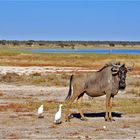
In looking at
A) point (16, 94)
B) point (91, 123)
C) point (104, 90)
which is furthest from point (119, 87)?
point (16, 94)

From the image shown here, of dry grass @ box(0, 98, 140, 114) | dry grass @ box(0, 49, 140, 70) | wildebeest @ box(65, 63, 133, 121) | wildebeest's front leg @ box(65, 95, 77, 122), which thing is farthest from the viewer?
dry grass @ box(0, 49, 140, 70)

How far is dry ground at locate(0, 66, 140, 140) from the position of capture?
17859 millimetres

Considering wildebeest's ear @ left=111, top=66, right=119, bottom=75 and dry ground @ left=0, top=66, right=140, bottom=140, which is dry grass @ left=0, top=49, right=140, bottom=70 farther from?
wildebeest's ear @ left=111, top=66, right=119, bottom=75

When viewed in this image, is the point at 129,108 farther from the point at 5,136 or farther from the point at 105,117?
the point at 5,136

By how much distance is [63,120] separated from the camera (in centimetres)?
2108

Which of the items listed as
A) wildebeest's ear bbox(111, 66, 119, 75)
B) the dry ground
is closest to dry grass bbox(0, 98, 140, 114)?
the dry ground

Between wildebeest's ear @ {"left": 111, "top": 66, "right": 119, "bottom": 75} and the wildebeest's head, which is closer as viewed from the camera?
the wildebeest's head

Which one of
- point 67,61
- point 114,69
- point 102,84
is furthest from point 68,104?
point 67,61

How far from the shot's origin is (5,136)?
17.4m

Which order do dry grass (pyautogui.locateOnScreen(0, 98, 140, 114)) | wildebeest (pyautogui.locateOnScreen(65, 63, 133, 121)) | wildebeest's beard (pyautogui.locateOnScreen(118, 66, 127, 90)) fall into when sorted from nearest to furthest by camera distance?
wildebeest's beard (pyautogui.locateOnScreen(118, 66, 127, 90)) → wildebeest (pyautogui.locateOnScreen(65, 63, 133, 121)) → dry grass (pyautogui.locateOnScreen(0, 98, 140, 114))

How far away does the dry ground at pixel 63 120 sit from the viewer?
17.9 m

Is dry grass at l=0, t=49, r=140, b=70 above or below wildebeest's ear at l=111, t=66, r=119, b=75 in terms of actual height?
below

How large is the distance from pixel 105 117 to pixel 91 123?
1020 mm

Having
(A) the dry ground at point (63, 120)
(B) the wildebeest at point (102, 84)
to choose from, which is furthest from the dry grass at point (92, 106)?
(B) the wildebeest at point (102, 84)
